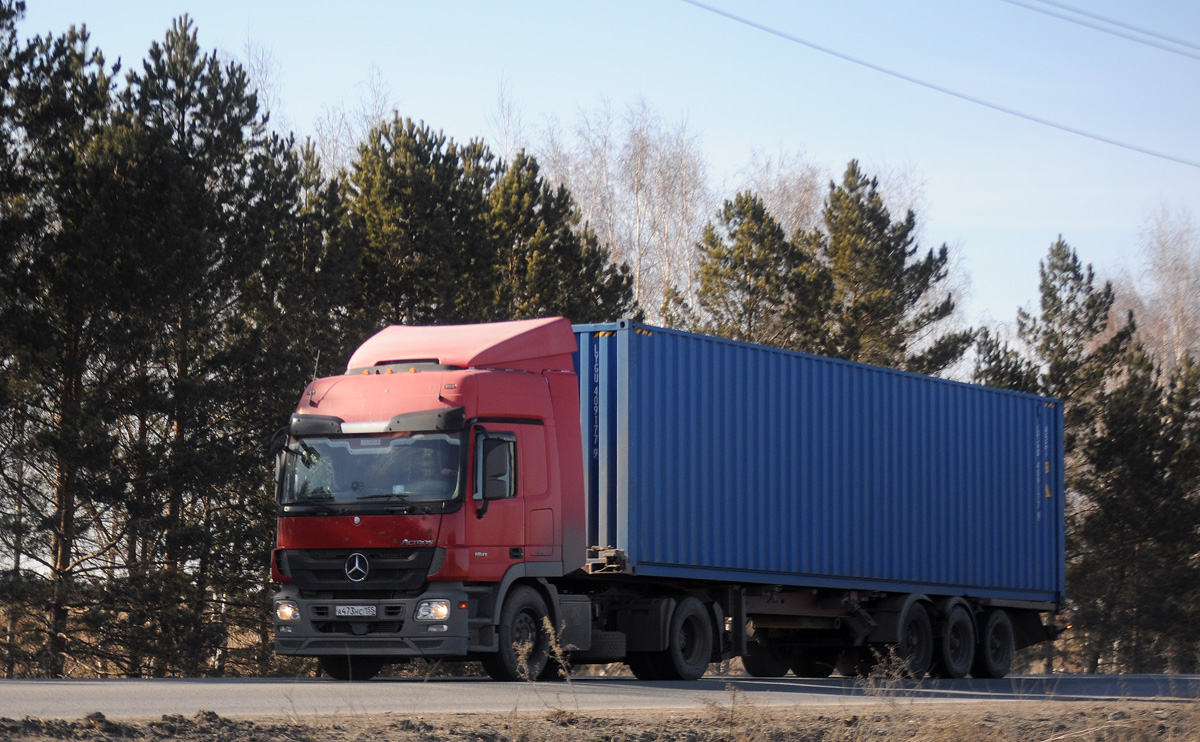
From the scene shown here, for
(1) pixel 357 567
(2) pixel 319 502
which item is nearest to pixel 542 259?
(2) pixel 319 502

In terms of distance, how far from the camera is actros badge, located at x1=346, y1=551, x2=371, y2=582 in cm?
1252

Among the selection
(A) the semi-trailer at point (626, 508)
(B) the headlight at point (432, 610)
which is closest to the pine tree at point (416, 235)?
(A) the semi-trailer at point (626, 508)

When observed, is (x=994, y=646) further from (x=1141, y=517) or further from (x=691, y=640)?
(x=1141, y=517)

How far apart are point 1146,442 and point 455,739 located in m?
31.0

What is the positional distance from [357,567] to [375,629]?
1.83 ft

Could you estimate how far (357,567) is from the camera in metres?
12.5

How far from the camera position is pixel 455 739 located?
25.7 ft

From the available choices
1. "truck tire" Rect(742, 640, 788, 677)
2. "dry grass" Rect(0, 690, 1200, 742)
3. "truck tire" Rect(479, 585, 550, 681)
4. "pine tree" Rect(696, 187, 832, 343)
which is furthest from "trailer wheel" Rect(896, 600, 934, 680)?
"pine tree" Rect(696, 187, 832, 343)

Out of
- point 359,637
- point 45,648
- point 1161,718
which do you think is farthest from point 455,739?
point 45,648

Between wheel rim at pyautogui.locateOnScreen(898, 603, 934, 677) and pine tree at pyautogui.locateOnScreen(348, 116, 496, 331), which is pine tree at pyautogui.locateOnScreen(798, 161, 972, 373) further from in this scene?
wheel rim at pyautogui.locateOnScreen(898, 603, 934, 677)

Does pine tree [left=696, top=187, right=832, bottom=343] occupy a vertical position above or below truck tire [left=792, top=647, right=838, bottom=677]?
above

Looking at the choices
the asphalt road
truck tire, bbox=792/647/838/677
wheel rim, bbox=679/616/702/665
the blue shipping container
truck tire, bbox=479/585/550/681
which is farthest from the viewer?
truck tire, bbox=792/647/838/677

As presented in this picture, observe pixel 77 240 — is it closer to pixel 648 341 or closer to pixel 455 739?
pixel 648 341

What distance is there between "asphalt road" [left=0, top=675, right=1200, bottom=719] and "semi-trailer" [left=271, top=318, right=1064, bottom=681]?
520 mm
